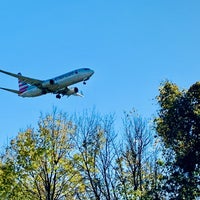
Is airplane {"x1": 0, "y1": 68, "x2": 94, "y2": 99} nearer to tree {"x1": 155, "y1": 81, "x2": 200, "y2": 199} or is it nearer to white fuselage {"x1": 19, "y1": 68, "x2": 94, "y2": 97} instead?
white fuselage {"x1": 19, "y1": 68, "x2": 94, "y2": 97}

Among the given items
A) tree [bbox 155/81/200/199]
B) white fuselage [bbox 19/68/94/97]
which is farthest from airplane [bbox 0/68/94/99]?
tree [bbox 155/81/200/199]

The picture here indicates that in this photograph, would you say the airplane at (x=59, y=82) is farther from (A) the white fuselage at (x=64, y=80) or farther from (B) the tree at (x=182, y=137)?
(B) the tree at (x=182, y=137)

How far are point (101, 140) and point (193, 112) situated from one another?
7486 millimetres

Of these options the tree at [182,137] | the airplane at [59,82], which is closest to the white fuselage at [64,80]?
the airplane at [59,82]

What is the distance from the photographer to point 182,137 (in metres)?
29.6

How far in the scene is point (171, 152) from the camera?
100ft

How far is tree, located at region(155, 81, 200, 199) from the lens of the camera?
28.2 meters

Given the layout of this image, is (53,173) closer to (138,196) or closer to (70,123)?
(70,123)

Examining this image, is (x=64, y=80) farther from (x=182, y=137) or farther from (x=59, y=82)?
(x=182, y=137)

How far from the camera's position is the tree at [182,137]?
28.2m

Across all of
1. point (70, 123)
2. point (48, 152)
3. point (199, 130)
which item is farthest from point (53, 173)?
point (199, 130)

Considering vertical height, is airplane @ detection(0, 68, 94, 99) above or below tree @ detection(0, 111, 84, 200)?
above

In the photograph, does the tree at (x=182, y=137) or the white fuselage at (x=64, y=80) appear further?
the white fuselage at (x=64, y=80)

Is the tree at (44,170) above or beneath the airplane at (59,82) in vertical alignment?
beneath
